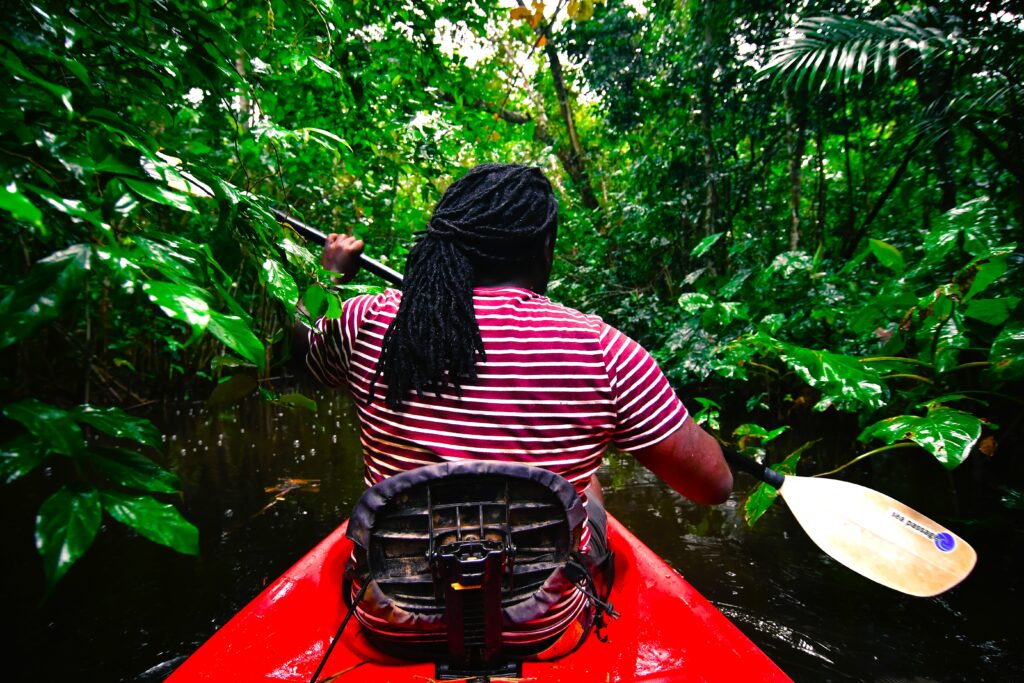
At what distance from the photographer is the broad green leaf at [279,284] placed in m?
0.88

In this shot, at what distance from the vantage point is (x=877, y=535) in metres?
1.52

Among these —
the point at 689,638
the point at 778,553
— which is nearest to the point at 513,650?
the point at 689,638

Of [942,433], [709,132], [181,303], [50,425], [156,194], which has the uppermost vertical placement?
[709,132]

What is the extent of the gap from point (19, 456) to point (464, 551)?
59 centimetres

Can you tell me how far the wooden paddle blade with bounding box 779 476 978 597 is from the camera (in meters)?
1.39

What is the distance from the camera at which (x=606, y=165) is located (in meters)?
7.77

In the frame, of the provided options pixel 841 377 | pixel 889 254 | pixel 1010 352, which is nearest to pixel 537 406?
pixel 841 377

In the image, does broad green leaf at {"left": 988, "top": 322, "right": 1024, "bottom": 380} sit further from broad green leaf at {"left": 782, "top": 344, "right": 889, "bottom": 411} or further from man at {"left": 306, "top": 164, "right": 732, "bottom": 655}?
man at {"left": 306, "top": 164, "right": 732, "bottom": 655}

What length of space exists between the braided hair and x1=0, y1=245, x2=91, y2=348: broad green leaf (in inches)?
22.4

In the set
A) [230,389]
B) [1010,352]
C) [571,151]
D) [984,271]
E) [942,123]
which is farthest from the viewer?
[571,151]

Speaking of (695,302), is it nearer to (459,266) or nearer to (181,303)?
(459,266)

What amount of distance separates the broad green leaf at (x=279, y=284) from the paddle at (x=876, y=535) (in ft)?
2.15

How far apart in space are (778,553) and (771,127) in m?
4.22

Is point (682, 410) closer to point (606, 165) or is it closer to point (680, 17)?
point (680, 17)
